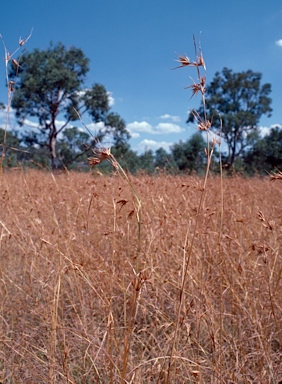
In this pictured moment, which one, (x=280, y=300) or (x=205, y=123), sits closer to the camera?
(x=205, y=123)

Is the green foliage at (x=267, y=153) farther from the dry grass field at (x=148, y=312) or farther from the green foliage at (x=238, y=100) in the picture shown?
the dry grass field at (x=148, y=312)

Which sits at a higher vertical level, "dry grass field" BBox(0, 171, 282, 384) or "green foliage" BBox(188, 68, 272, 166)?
"green foliage" BBox(188, 68, 272, 166)

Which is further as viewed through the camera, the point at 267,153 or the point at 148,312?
the point at 267,153

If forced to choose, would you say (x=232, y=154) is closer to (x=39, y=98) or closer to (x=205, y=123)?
(x=39, y=98)

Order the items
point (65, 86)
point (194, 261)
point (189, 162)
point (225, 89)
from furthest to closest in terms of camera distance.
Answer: point (225, 89)
point (189, 162)
point (65, 86)
point (194, 261)

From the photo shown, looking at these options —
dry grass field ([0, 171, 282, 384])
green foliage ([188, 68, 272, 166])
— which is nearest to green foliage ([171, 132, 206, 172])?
green foliage ([188, 68, 272, 166])

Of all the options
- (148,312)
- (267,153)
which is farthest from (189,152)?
(148,312)

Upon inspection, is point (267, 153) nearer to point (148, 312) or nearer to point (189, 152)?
point (189, 152)

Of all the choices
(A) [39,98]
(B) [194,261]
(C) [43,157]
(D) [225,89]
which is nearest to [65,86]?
(A) [39,98]

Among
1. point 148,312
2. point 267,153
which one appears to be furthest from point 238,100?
point 148,312

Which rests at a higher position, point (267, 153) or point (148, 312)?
point (267, 153)

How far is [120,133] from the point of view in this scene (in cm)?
1766

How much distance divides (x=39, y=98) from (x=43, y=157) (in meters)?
3.84

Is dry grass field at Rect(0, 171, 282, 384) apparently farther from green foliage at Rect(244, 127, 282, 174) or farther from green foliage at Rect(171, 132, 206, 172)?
green foliage at Rect(244, 127, 282, 174)
